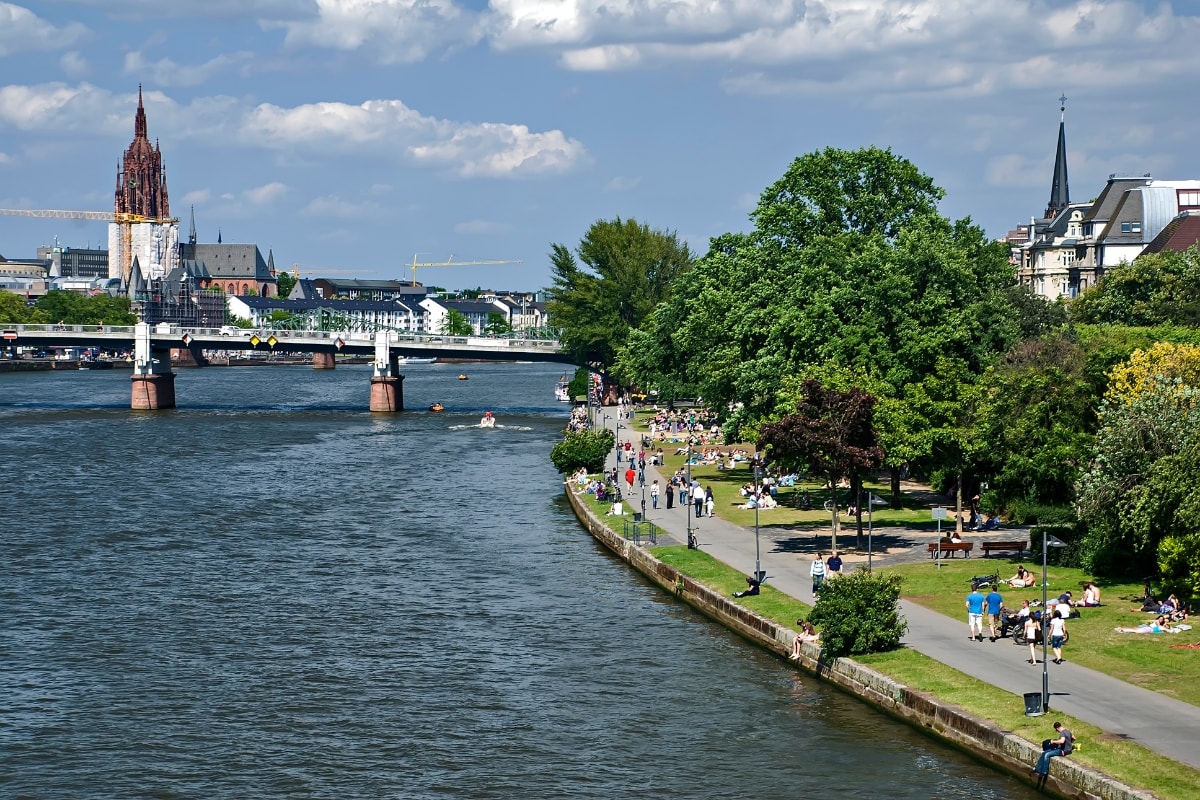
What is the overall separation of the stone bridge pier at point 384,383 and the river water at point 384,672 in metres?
70.8

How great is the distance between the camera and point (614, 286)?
157 metres

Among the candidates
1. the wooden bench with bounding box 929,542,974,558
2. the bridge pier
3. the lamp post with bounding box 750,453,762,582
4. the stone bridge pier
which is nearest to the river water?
the lamp post with bounding box 750,453,762,582

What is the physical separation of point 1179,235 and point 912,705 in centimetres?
10137

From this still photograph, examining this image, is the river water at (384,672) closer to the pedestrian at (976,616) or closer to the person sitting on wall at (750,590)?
the person sitting on wall at (750,590)

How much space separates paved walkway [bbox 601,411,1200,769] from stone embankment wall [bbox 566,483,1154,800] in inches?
34.2

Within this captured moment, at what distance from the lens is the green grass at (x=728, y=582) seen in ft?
153

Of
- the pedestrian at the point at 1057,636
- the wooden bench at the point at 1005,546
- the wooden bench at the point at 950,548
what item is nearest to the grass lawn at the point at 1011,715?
the pedestrian at the point at 1057,636

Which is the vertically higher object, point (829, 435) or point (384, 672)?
point (829, 435)

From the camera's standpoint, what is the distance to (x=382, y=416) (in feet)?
497

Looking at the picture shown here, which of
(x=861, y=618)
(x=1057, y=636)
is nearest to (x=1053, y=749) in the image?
(x=1057, y=636)

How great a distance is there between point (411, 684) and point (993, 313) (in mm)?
34329

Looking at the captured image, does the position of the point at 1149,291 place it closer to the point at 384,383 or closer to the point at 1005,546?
the point at 1005,546

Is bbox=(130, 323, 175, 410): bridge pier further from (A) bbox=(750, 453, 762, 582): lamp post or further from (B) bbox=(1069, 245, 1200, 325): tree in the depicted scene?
(A) bbox=(750, 453, 762, 582): lamp post

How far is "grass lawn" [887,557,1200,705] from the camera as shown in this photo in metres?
37.5
